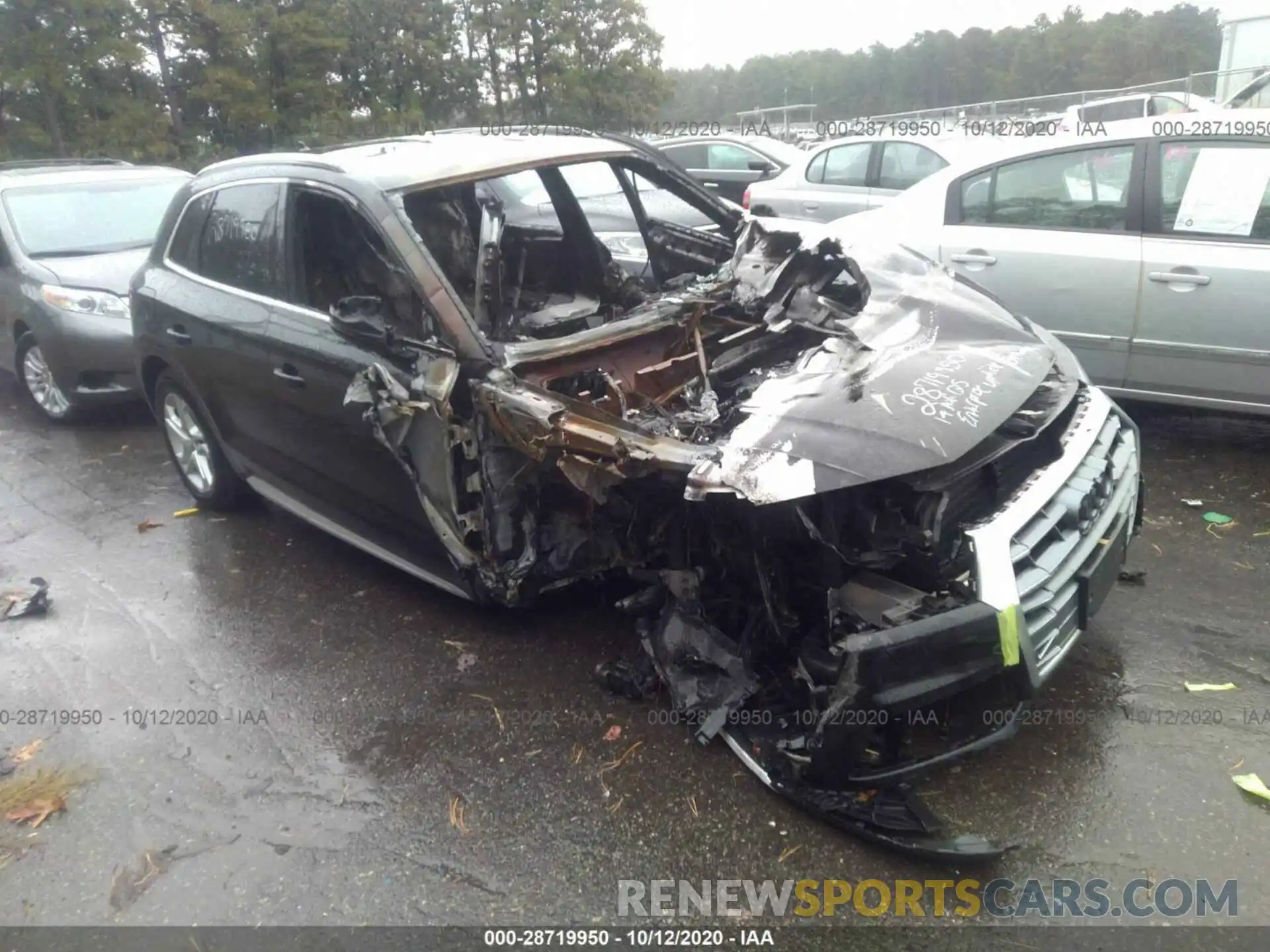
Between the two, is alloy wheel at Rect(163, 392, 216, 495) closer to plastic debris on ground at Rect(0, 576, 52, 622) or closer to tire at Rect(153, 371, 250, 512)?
tire at Rect(153, 371, 250, 512)

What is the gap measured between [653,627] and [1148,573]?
206cm

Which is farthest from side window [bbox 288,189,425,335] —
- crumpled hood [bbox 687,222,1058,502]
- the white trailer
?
the white trailer

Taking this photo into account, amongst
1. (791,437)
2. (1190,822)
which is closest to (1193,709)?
(1190,822)

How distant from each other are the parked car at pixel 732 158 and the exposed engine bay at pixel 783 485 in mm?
8529

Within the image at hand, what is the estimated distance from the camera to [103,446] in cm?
650

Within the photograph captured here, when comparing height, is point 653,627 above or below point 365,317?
below

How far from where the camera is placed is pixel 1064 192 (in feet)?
16.6

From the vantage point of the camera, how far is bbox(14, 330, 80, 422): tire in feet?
22.3

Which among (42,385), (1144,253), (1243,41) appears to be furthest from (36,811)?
(1243,41)

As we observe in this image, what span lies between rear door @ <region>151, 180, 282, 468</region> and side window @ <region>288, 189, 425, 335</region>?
14 cm

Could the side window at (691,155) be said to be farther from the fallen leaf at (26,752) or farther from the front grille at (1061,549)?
the fallen leaf at (26,752)

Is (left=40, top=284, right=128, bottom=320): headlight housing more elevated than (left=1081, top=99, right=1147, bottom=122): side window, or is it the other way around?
(left=1081, top=99, right=1147, bottom=122): side window

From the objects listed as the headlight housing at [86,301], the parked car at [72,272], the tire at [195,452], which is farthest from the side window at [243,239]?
the headlight housing at [86,301]

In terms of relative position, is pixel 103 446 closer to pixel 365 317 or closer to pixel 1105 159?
pixel 365 317
